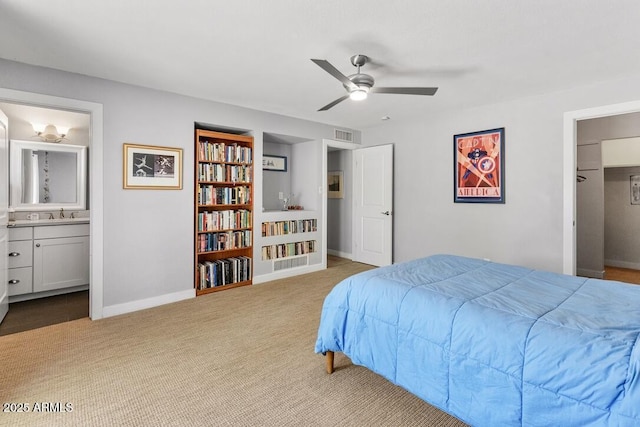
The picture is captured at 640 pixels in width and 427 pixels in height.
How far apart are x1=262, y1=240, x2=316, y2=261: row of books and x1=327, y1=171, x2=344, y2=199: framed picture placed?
4.79ft

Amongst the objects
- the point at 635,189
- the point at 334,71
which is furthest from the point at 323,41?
the point at 635,189

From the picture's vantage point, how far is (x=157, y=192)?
11.6 feet

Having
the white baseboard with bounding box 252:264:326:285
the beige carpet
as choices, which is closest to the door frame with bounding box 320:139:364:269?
the white baseboard with bounding box 252:264:326:285

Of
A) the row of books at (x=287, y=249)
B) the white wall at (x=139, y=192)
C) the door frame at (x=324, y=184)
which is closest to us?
the white wall at (x=139, y=192)

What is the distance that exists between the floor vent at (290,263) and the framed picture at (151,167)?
1.77 m

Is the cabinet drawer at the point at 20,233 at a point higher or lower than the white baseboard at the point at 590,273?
higher

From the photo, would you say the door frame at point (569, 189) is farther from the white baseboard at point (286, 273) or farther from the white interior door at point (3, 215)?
the white interior door at point (3, 215)

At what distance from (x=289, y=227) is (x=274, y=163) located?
1.27 metres

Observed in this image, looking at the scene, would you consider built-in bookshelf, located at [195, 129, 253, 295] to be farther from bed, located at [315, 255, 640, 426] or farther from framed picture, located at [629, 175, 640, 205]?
framed picture, located at [629, 175, 640, 205]

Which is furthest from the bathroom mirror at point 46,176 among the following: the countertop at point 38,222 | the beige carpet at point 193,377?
the beige carpet at point 193,377

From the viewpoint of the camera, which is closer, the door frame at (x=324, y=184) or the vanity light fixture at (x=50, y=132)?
the vanity light fixture at (x=50, y=132)

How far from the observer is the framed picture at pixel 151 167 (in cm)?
332

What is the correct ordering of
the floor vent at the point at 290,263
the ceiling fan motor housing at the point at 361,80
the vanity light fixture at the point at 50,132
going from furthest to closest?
1. the floor vent at the point at 290,263
2. the vanity light fixture at the point at 50,132
3. the ceiling fan motor housing at the point at 361,80

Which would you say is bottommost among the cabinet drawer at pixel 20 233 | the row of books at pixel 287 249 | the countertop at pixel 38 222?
the row of books at pixel 287 249
